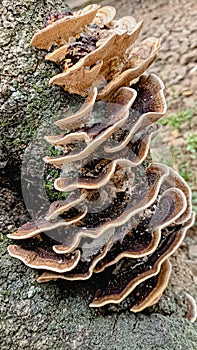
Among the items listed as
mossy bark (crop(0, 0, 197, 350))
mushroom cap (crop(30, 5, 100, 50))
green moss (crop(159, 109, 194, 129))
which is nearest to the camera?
Answer: mushroom cap (crop(30, 5, 100, 50))

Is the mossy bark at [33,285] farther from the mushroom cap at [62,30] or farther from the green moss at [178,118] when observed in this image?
the green moss at [178,118]

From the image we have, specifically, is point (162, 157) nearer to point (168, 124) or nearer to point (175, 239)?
point (168, 124)

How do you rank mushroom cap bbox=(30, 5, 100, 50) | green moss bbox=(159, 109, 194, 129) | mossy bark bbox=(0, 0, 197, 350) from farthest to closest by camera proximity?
green moss bbox=(159, 109, 194, 129)
mossy bark bbox=(0, 0, 197, 350)
mushroom cap bbox=(30, 5, 100, 50)

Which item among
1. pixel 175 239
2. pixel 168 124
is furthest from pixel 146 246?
pixel 168 124

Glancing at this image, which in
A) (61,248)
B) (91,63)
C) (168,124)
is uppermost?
(91,63)

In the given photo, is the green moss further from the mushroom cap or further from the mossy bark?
the mushroom cap

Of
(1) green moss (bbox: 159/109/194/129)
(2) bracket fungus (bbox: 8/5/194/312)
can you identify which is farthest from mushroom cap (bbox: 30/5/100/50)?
(1) green moss (bbox: 159/109/194/129)

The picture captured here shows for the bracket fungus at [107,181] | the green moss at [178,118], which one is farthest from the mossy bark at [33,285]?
the green moss at [178,118]
